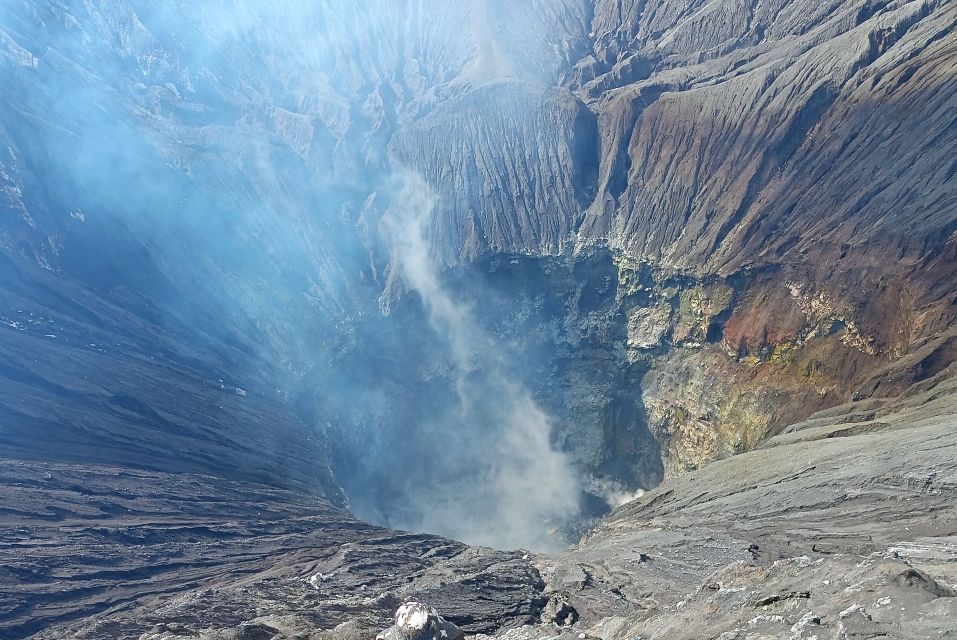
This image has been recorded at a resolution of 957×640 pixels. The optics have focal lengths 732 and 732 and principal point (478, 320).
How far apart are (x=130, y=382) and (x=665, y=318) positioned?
4181 cm

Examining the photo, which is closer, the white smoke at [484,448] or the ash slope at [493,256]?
the ash slope at [493,256]

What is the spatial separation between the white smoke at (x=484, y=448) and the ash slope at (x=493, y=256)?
220cm

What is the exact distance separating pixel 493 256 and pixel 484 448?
18401 millimetres

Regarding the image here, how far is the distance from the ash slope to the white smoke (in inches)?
86.8

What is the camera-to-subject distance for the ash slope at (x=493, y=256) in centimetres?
4144

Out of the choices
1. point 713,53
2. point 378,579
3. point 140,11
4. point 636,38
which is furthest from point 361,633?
point 140,11

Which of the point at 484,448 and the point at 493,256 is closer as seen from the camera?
the point at 484,448

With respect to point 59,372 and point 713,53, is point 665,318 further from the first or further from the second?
point 59,372

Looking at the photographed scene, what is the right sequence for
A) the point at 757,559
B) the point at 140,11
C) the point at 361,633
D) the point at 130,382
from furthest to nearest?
1. the point at 140,11
2. the point at 130,382
3. the point at 757,559
4. the point at 361,633

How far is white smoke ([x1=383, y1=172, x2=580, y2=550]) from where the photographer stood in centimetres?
5956

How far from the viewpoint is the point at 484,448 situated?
65438 mm

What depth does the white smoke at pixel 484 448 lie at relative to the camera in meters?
59.6

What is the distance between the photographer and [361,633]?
18750 mm

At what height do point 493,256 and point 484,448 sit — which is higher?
point 493,256
